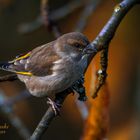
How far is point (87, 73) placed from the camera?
35.5ft

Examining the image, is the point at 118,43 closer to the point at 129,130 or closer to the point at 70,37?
the point at 129,130

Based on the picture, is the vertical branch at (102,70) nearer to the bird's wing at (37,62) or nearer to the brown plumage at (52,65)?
the brown plumage at (52,65)

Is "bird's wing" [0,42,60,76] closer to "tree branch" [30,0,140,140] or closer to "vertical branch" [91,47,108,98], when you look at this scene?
"tree branch" [30,0,140,140]

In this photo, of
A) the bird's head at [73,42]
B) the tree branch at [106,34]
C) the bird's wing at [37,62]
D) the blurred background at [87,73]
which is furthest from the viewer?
the blurred background at [87,73]

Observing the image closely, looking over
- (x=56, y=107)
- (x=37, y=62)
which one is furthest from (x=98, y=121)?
(x=37, y=62)

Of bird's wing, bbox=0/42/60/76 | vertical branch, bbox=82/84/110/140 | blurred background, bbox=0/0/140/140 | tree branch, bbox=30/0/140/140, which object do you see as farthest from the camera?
blurred background, bbox=0/0/140/140

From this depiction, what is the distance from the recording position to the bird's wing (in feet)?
22.1

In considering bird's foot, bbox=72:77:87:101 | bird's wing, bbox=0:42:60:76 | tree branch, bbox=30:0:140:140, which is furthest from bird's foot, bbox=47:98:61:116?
bird's wing, bbox=0:42:60:76

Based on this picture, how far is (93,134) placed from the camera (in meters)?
5.48

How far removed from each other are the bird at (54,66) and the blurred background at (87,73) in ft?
12.2

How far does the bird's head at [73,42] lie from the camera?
6332mm

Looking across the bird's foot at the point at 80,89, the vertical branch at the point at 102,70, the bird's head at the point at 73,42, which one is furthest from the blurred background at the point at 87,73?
the vertical branch at the point at 102,70

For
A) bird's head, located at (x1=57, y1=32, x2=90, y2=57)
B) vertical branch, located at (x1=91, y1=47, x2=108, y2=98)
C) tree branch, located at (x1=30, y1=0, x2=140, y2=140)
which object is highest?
bird's head, located at (x1=57, y1=32, x2=90, y2=57)

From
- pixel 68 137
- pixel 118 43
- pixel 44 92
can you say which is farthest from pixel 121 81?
pixel 44 92
